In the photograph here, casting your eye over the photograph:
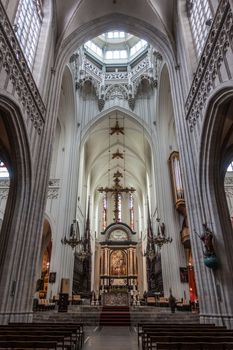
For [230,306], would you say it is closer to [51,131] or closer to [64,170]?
[51,131]

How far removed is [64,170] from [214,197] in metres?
14.7

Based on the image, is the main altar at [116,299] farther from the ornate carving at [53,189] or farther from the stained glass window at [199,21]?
the stained glass window at [199,21]

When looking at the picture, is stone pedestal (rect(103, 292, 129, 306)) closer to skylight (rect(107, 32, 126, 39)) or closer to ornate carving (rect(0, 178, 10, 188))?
ornate carving (rect(0, 178, 10, 188))

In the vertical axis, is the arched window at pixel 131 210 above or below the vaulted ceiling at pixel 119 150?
below

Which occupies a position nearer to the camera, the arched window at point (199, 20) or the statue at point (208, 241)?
the statue at point (208, 241)

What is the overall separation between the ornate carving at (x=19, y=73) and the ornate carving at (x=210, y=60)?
703 cm

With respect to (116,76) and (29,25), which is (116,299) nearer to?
(29,25)

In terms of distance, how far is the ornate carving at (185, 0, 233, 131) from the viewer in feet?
27.0

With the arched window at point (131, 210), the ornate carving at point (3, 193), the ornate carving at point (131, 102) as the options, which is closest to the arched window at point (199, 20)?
the ornate carving at point (131, 102)

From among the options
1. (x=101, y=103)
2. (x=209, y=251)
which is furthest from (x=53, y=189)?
(x=209, y=251)

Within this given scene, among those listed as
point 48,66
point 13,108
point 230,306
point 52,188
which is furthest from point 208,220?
point 52,188

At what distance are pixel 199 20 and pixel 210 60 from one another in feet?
13.1

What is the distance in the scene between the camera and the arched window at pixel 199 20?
11.4 meters

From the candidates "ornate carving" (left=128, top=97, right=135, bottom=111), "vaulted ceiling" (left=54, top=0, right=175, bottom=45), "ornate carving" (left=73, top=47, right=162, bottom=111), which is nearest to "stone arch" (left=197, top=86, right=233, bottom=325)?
"vaulted ceiling" (left=54, top=0, right=175, bottom=45)
